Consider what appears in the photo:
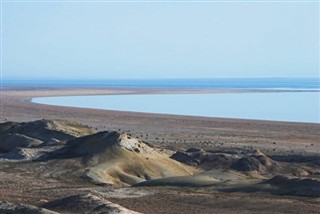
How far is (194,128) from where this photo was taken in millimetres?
56156

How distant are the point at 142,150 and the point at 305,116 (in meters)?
40.4

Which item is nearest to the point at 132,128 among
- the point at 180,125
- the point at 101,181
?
the point at 180,125

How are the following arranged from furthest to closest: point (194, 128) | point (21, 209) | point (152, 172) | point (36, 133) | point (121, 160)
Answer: point (194, 128), point (36, 133), point (121, 160), point (152, 172), point (21, 209)

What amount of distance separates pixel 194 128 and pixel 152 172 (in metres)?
26.3

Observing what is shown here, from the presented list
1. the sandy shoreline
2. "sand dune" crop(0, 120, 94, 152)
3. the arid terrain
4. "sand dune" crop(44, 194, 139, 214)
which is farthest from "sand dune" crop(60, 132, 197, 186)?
the sandy shoreline

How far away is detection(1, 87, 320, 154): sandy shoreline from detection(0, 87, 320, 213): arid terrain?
145 mm

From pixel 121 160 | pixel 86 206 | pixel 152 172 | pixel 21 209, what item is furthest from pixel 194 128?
pixel 21 209

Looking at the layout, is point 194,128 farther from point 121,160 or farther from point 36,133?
point 121,160

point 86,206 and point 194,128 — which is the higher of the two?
point 86,206

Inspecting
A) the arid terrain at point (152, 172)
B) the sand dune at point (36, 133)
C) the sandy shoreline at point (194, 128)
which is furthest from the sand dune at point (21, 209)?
the sandy shoreline at point (194, 128)

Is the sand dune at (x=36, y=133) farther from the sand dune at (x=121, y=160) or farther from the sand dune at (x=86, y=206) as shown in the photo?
the sand dune at (x=86, y=206)

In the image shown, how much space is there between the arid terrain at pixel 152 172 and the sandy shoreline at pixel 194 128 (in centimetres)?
14

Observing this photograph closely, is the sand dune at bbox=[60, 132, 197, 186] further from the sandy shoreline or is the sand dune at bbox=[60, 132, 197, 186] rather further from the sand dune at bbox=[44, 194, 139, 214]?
the sandy shoreline

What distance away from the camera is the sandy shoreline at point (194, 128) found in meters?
46.1
